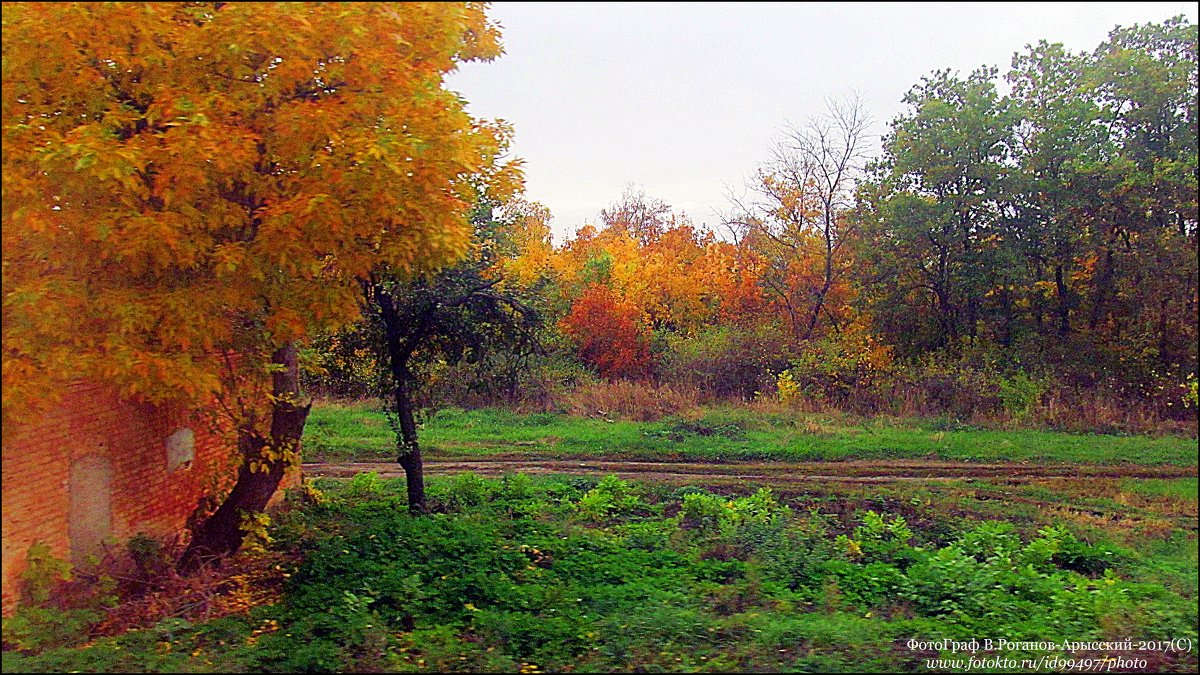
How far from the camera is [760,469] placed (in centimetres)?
1289

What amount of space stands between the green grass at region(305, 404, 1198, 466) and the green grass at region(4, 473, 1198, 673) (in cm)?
185

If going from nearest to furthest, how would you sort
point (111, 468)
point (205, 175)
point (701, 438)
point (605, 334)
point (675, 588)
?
point (205, 175) < point (111, 468) < point (675, 588) < point (701, 438) < point (605, 334)

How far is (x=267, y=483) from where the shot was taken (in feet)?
26.2

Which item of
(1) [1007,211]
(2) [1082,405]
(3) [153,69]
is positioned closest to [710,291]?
(1) [1007,211]

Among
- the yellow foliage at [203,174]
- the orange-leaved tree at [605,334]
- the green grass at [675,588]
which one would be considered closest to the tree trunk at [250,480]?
the green grass at [675,588]

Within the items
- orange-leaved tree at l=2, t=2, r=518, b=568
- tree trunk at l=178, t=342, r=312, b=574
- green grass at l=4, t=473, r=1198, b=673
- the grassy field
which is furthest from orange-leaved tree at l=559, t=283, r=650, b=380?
orange-leaved tree at l=2, t=2, r=518, b=568

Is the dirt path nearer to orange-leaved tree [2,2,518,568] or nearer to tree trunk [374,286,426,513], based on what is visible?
tree trunk [374,286,426,513]

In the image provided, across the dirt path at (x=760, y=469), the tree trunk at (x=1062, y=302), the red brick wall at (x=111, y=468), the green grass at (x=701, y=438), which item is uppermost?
the tree trunk at (x=1062, y=302)

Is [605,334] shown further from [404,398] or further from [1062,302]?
[1062,302]

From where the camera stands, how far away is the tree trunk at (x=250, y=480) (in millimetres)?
7828

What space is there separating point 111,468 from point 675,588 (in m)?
4.75

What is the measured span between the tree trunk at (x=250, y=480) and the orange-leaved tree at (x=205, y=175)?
1.07m

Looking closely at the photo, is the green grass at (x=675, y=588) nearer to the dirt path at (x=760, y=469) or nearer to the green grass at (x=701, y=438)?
the dirt path at (x=760, y=469)

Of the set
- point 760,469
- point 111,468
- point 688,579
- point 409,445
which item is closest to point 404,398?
point 409,445
